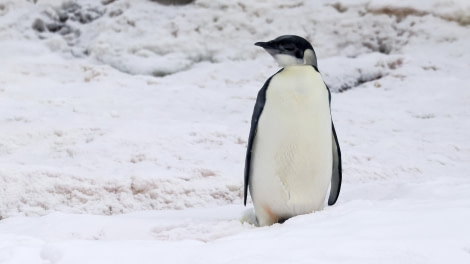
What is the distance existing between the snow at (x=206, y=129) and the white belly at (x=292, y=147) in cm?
14

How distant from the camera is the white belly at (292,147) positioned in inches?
76.4

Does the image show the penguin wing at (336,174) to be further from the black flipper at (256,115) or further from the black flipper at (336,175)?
the black flipper at (256,115)

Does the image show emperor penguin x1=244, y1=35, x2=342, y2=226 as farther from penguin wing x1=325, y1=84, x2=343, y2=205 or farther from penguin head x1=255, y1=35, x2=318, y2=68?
penguin wing x1=325, y1=84, x2=343, y2=205

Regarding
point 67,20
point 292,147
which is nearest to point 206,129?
point 292,147

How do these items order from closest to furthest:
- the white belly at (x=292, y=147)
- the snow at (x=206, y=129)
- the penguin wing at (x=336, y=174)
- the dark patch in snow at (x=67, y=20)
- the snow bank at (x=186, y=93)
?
the snow at (x=206, y=129), the white belly at (x=292, y=147), the penguin wing at (x=336, y=174), the snow bank at (x=186, y=93), the dark patch in snow at (x=67, y=20)

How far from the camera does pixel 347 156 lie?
3041mm

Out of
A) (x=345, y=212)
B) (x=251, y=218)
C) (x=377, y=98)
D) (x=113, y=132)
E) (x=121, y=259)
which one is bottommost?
(x=377, y=98)

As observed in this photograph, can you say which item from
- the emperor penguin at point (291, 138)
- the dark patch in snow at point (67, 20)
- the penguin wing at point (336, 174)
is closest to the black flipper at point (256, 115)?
the emperor penguin at point (291, 138)

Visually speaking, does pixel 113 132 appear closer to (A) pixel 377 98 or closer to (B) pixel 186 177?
(B) pixel 186 177

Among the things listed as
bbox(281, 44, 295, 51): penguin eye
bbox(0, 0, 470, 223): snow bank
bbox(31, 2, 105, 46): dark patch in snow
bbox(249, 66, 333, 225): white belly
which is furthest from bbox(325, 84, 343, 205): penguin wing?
bbox(31, 2, 105, 46): dark patch in snow

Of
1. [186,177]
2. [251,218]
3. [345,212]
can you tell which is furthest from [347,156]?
[345,212]

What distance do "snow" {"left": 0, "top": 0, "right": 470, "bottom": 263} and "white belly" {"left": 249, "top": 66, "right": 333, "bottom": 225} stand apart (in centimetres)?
14

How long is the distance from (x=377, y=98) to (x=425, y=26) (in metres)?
1.14

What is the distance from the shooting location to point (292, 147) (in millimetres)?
1970
